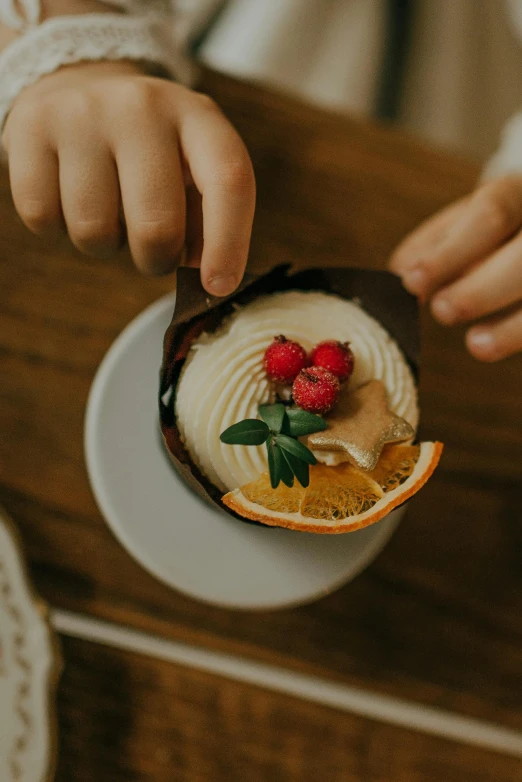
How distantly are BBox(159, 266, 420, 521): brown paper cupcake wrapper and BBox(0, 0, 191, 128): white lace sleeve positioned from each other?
0.28m

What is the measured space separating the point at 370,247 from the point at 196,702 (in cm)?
58

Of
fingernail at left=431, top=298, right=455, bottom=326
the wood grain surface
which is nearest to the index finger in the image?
fingernail at left=431, top=298, right=455, bottom=326

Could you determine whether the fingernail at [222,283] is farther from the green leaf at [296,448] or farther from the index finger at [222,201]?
the green leaf at [296,448]

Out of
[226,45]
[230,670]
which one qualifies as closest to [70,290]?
[230,670]

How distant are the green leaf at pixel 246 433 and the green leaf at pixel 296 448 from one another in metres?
0.01

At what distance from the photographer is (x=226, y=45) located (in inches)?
48.6

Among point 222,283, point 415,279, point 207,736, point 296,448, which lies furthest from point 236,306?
point 207,736

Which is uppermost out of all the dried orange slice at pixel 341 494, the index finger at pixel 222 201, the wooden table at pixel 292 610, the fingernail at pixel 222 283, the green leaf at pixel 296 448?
the index finger at pixel 222 201

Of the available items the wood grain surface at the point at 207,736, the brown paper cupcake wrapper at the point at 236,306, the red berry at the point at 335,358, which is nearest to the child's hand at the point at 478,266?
the brown paper cupcake wrapper at the point at 236,306

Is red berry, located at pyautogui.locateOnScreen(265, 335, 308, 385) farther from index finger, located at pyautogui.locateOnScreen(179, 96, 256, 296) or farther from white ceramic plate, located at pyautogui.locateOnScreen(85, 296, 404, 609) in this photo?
white ceramic plate, located at pyautogui.locateOnScreen(85, 296, 404, 609)

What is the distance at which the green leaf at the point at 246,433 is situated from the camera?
0.50 meters

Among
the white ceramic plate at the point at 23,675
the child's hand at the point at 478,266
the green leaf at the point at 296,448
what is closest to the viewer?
the green leaf at the point at 296,448

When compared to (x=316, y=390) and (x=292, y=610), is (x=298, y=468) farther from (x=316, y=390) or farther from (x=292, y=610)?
(x=292, y=610)

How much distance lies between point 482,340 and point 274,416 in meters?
0.36
